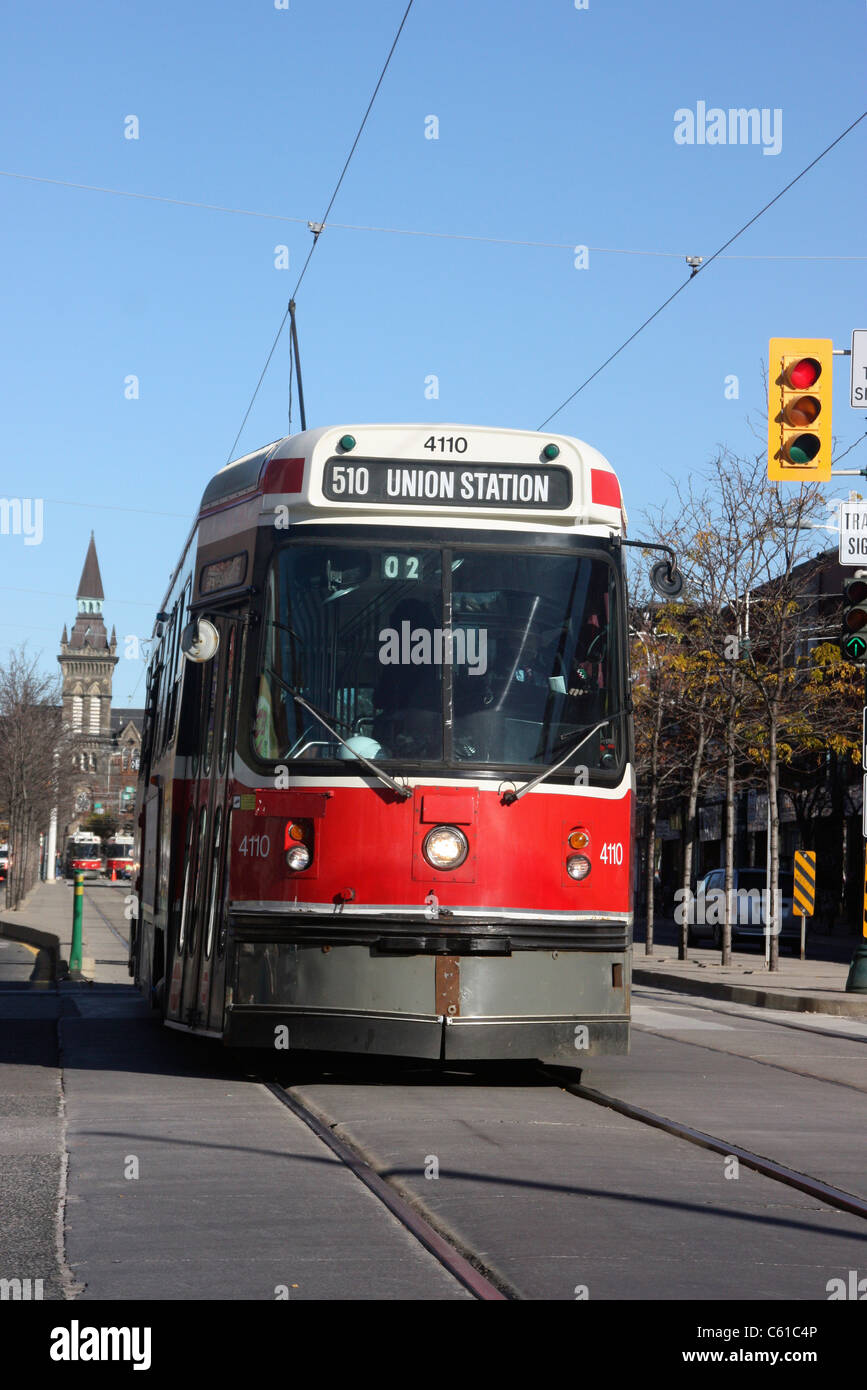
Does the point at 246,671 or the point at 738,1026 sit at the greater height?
the point at 246,671

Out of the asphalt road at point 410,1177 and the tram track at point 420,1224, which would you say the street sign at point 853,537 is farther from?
the tram track at point 420,1224

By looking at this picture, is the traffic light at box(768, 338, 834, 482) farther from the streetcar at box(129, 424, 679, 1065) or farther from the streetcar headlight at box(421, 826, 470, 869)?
the streetcar headlight at box(421, 826, 470, 869)

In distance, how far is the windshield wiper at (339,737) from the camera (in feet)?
32.2

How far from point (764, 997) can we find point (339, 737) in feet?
38.9

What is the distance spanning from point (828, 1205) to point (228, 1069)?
516cm

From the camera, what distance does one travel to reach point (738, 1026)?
16766 millimetres

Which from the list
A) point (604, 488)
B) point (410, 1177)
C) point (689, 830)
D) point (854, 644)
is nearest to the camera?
point (410, 1177)

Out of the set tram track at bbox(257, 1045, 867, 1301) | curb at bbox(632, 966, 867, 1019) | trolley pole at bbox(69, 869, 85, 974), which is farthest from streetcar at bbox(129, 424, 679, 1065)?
trolley pole at bbox(69, 869, 85, 974)

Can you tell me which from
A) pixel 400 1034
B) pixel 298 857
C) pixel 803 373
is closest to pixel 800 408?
pixel 803 373

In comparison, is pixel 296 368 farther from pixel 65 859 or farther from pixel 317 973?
pixel 65 859

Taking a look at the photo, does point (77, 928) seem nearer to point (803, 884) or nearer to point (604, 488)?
point (803, 884)

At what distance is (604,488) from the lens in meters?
10.8

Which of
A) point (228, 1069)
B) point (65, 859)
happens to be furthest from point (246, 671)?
point (65, 859)

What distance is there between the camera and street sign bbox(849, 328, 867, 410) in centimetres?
1546
